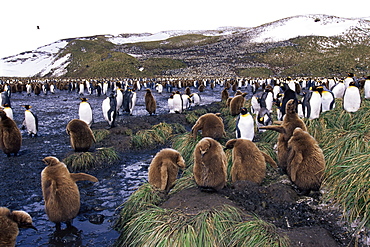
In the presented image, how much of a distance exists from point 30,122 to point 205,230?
8406 millimetres

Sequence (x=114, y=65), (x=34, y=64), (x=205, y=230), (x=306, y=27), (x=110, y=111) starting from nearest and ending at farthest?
(x=205, y=230) → (x=110, y=111) → (x=114, y=65) → (x=306, y=27) → (x=34, y=64)

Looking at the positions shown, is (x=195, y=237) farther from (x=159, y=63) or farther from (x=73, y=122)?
(x=159, y=63)

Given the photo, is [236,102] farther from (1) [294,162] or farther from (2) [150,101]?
(1) [294,162]

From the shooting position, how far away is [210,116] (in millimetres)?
6570

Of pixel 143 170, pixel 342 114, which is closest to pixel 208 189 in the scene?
pixel 143 170

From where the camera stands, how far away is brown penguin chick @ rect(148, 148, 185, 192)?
478 cm

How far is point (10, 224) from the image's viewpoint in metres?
3.10

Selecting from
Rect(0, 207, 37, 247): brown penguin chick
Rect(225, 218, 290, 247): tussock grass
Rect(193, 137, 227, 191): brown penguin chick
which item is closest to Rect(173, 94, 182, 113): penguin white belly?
Rect(193, 137, 227, 191): brown penguin chick

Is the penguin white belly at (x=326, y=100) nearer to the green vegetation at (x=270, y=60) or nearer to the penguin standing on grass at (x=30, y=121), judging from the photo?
the penguin standing on grass at (x=30, y=121)

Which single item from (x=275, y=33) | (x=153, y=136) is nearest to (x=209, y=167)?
(x=153, y=136)

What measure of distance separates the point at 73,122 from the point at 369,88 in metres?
9.86

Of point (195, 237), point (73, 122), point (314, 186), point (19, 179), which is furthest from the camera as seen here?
point (73, 122)

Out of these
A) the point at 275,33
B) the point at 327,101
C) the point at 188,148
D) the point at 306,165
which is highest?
the point at 275,33

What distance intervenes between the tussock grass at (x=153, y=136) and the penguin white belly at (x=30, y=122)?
3.46 metres
